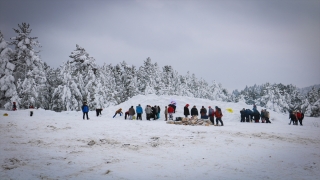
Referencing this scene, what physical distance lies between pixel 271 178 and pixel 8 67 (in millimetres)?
33116

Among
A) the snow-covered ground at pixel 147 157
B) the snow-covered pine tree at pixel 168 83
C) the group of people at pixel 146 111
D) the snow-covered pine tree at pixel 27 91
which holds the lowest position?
the snow-covered ground at pixel 147 157

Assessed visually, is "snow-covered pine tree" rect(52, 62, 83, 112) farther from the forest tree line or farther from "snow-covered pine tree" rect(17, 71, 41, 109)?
"snow-covered pine tree" rect(17, 71, 41, 109)

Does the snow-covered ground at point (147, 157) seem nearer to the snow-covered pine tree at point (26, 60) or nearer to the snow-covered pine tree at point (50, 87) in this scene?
the snow-covered pine tree at point (26, 60)

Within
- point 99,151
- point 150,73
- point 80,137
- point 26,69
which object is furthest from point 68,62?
point 99,151

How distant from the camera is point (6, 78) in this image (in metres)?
27.2

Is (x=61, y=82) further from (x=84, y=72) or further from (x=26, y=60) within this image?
(x=26, y=60)

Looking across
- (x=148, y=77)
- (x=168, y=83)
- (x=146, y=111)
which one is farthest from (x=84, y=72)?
(x=168, y=83)

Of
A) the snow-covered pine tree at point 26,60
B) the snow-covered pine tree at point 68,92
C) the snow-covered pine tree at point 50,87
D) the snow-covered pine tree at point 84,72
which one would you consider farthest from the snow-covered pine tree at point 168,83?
the snow-covered pine tree at point 26,60

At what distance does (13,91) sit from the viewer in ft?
89.8

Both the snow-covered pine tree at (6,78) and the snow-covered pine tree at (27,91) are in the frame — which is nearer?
the snow-covered pine tree at (6,78)

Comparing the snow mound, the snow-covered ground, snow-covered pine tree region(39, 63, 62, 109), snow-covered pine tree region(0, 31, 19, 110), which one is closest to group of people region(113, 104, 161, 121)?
the snow mound

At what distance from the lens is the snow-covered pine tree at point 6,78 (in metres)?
27.0

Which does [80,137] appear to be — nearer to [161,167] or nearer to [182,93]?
[161,167]

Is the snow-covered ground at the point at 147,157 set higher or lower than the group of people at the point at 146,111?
lower
